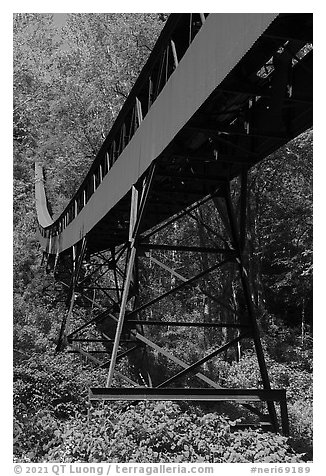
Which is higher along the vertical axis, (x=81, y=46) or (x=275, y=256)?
(x=81, y=46)

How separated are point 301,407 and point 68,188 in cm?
1521

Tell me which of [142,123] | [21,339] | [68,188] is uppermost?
[68,188]

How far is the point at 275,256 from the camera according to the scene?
26.3 m

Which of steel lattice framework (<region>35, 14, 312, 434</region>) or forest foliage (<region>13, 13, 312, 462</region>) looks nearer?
steel lattice framework (<region>35, 14, 312, 434</region>)

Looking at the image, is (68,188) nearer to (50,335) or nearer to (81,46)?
(81,46)

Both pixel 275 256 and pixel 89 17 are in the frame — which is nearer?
pixel 89 17

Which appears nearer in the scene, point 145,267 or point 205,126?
point 205,126

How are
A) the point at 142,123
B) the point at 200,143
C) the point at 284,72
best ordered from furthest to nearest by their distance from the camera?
1. the point at 142,123
2. the point at 200,143
3. the point at 284,72

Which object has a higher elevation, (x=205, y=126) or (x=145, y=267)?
(x=145, y=267)

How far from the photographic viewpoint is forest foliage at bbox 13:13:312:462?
11.1 metres

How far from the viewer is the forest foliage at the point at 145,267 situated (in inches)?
437

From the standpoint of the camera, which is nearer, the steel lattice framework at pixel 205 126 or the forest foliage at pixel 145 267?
the steel lattice framework at pixel 205 126

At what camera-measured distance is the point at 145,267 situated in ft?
83.8
